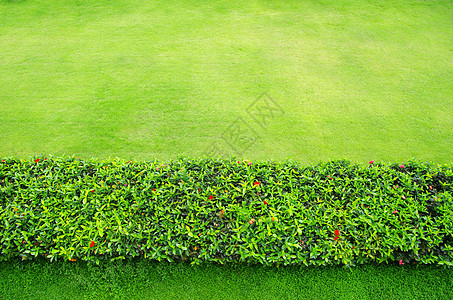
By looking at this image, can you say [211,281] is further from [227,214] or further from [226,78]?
[226,78]

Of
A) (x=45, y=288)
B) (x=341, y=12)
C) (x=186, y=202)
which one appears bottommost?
(x=45, y=288)

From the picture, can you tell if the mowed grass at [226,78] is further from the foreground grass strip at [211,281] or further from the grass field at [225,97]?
the foreground grass strip at [211,281]

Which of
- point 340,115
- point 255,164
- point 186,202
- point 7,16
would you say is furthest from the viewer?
point 7,16

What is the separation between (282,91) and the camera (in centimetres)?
516

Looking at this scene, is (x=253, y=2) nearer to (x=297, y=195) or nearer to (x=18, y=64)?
(x=18, y=64)

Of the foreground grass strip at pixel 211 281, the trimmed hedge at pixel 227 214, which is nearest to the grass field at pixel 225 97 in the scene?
the foreground grass strip at pixel 211 281

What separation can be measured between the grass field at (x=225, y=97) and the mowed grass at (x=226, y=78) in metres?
0.03

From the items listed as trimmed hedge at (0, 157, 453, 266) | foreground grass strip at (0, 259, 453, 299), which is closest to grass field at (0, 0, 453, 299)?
foreground grass strip at (0, 259, 453, 299)

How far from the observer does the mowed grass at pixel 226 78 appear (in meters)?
4.37

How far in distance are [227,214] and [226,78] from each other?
3141 mm

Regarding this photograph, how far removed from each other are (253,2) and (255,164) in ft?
19.3

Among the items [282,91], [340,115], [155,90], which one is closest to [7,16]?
[155,90]

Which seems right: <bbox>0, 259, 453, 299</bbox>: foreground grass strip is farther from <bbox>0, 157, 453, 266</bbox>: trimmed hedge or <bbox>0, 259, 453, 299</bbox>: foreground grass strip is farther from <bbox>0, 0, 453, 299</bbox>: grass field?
<bbox>0, 157, 453, 266</bbox>: trimmed hedge

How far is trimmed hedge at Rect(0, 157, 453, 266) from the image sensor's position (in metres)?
2.79
